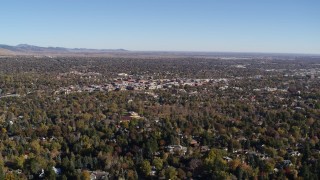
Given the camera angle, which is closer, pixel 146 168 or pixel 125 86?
pixel 146 168

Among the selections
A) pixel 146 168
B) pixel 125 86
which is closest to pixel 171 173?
pixel 146 168

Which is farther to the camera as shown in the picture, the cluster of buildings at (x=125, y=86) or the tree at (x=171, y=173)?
the cluster of buildings at (x=125, y=86)

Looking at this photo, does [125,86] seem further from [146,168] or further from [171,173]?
[171,173]

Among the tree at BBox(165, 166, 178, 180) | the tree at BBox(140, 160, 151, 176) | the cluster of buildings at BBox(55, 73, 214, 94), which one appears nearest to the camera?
the tree at BBox(165, 166, 178, 180)

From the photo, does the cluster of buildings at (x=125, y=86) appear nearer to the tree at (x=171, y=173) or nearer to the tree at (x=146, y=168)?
the tree at (x=146, y=168)

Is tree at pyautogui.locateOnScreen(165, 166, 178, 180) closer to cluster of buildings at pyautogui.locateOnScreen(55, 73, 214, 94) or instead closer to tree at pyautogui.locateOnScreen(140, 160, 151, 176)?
tree at pyautogui.locateOnScreen(140, 160, 151, 176)

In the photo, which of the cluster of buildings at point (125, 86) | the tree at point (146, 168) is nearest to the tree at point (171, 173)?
the tree at point (146, 168)

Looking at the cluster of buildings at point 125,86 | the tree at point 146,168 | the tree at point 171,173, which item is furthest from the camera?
the cluster of buildings at point 125,86

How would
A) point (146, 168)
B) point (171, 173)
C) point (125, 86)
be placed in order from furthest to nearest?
1. point (125, 86)
2. point (146, 168)
3. point (171, 173)

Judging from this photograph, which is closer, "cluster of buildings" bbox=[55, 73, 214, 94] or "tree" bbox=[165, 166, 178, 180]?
"tree" bbox=[165, 166, 178, 180]

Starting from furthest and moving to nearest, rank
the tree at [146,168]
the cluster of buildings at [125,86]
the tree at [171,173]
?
the cluster of buildings at [125,86]
the tree at [146,168]
the tree at [171,173]

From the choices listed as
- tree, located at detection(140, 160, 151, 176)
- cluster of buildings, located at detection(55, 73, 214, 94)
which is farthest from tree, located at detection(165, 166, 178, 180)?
cluster of buildings, located at detection(55, 73, 214, 94)
